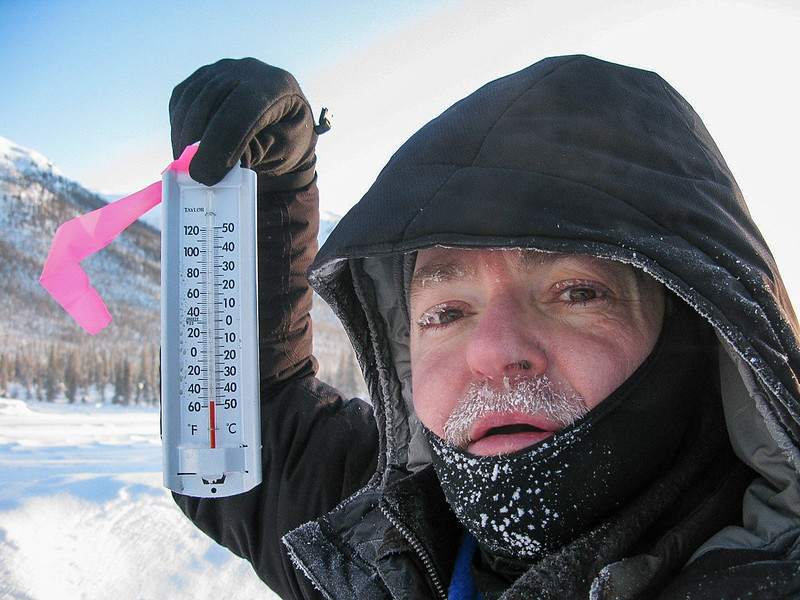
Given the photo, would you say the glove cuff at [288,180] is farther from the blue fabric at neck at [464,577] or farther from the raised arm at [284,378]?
the blue fabric at neck at [464,577]

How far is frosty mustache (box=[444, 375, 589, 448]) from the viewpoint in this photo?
0.91 metres

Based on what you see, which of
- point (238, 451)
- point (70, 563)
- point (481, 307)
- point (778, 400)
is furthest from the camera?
point (70, 563)

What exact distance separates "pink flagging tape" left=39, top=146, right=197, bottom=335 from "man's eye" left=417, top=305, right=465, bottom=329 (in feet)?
2.10

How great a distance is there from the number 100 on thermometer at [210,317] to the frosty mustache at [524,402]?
1.68 ft

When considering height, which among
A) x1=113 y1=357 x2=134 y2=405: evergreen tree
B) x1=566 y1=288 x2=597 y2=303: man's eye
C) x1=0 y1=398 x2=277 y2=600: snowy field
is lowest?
x1=113 y1=357 x2=134 y2=405: evergreen tree

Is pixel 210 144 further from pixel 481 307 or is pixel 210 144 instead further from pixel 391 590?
pixel 391 590

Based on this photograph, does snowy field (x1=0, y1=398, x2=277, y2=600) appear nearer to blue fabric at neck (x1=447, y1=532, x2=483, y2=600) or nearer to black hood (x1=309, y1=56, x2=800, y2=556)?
blue fabric at neck (x1=447, y1=532, x2=483, y2=600)

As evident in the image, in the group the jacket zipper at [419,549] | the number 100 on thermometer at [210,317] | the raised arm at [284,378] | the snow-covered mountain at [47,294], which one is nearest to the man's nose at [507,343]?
the jacket zipper at [419,549]

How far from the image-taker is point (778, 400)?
31.7 inches

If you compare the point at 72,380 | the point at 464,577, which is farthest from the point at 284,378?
the point at 72,380

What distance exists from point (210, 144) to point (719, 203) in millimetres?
996

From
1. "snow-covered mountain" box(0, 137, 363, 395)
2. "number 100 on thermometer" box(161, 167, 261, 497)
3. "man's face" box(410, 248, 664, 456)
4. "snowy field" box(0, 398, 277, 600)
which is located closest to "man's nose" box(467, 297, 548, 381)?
"man's face" box(410, 248, 664, 456)

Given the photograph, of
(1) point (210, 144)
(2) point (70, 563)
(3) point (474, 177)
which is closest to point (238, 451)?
(1) point (210, 144)

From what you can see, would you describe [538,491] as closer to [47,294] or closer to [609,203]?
[609,203]
